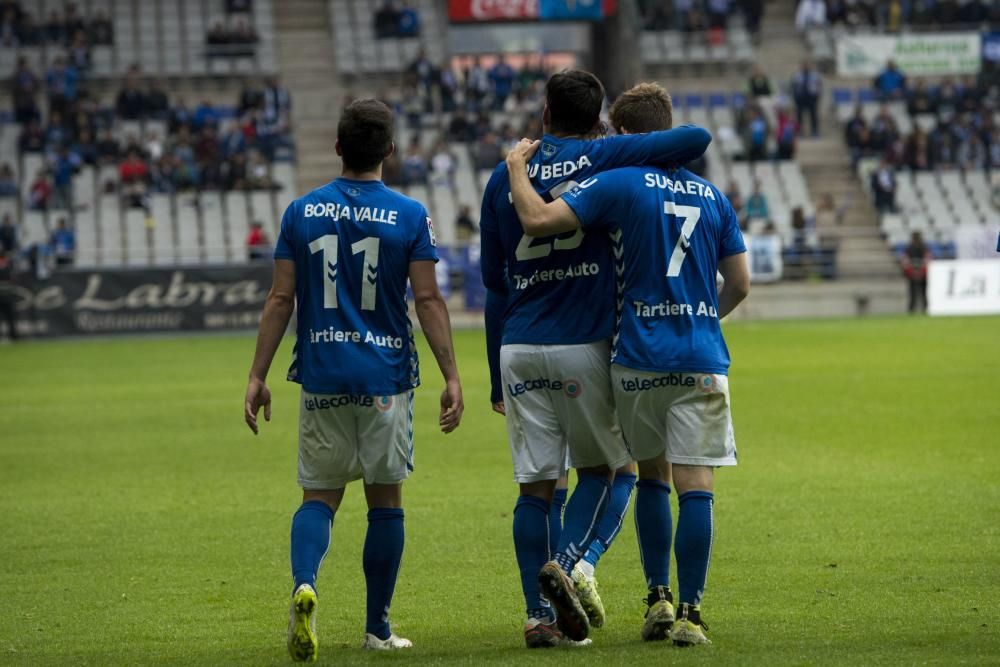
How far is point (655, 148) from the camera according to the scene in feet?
19.2

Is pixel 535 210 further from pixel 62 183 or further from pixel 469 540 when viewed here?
pixel 62 183

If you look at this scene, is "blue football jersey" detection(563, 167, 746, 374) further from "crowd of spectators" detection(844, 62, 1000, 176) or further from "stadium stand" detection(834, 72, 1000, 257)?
"crowd of spectators" detection(844, 62, 1000, 176)

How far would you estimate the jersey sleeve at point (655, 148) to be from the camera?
583 cm

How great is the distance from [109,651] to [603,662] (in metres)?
2.01

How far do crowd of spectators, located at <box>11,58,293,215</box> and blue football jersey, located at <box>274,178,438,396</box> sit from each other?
103ft

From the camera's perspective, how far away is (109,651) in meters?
6.09

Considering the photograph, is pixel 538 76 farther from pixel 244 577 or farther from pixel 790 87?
pixel 244 577

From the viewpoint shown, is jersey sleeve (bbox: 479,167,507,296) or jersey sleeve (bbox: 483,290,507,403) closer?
jersey sleeve (bbox: 479,167,507,296)

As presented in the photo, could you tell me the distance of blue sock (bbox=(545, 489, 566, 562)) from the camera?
6.69 meters

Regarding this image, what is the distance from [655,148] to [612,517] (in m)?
1.57

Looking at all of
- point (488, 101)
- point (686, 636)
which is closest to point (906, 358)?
point (686, 636)

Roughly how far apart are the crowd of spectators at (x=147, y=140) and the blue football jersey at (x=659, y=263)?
31.7 m

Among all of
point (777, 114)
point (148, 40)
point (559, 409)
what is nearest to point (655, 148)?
point (559, 409)

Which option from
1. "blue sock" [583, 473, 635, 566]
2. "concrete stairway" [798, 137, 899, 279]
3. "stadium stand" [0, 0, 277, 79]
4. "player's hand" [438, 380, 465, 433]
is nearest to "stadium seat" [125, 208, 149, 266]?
"stadium stand" [0, 0, 277, 79]
